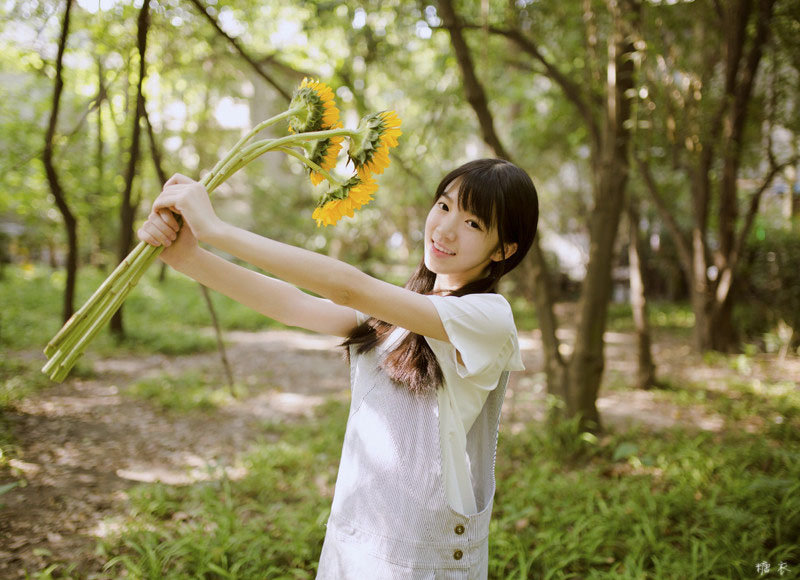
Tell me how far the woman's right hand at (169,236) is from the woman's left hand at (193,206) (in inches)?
1.0

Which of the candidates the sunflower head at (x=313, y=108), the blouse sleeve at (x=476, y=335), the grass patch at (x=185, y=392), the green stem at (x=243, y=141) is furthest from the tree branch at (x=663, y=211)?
the grass patch at (x=185, y=392)

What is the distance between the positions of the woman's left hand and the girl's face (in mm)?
525

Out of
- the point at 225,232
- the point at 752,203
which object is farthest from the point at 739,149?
the point at 225,232

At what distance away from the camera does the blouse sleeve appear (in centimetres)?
114

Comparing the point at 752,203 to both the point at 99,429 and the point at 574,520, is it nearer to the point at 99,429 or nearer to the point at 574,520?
the point at 574,520

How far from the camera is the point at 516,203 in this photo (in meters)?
1.29

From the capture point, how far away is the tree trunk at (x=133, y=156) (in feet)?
8.80

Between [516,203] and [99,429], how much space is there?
11.9 feet

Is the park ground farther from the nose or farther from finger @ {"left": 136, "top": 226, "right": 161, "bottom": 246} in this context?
finger @ {"left": 136, "top": 226, "right": 161, "bottom": 246}

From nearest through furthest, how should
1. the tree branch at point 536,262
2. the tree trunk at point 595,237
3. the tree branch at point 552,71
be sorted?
1. the tree branch at point 536,262
2. the tree trunk at point 595,237
3. the tree branch at point 552,71

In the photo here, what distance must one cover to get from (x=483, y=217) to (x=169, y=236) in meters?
0.68

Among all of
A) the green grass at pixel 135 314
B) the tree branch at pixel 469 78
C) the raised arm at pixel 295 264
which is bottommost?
the green grass at pixel 135 314

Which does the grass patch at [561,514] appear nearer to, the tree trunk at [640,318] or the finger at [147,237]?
the tree trunk at [640,318]

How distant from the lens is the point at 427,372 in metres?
1.24
